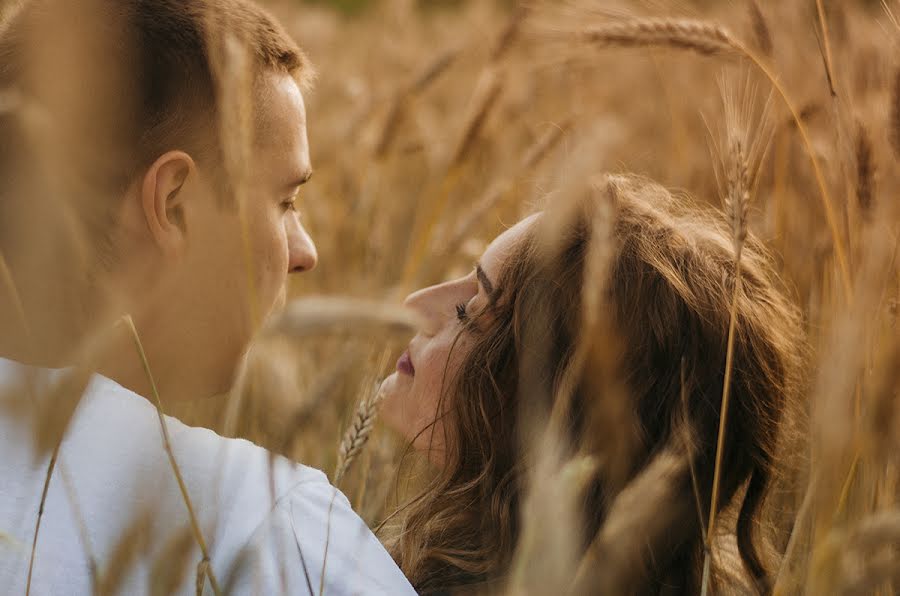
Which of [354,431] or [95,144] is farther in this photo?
[95,144]

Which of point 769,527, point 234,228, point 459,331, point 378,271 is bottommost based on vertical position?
point 769,527

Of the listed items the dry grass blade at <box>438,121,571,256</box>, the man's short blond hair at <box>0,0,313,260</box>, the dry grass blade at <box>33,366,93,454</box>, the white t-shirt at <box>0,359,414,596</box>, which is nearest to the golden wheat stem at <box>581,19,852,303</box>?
the dry grass blade at <box>438,121,571,256</box>

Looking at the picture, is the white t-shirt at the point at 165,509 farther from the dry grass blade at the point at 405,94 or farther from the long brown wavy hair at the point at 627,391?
the dry grass blade at the point at 405,94

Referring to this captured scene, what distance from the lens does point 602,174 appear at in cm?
143

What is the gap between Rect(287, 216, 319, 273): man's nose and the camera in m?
1.36

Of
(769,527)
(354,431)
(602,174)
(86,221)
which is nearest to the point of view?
(354,431)

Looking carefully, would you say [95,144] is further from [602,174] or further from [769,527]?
[769,527]

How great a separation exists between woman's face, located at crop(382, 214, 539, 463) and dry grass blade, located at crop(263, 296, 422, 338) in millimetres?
673

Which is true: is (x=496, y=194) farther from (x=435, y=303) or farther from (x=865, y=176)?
(x=865, y=176)

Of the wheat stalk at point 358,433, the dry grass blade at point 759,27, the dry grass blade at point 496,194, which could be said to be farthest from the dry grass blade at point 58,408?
the dry grass blade at point 759,27

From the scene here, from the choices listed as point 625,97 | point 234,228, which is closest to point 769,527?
point 234,228

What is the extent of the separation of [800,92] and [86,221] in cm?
166

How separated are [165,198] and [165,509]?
53cm

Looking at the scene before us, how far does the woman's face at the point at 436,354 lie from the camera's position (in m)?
1.31
